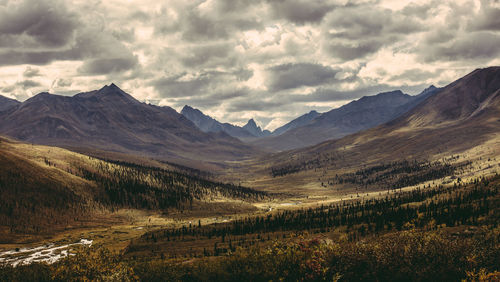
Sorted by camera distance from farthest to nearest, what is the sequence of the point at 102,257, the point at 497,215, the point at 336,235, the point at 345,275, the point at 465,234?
the point at 336,235
the point at 497,215
the point at 465,234
the point at 102,257
the point at 345,275

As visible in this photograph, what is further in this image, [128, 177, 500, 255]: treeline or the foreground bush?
[128, 177, 500, 255]: treeline

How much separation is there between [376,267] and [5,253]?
497ft

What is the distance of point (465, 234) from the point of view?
73.9 m

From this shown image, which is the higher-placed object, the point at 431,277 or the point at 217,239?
the point at 431,277

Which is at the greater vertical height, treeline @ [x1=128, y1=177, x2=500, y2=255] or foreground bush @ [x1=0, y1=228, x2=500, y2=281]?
foreground bush @ [x1=0, y1=228, x2=500, y2=281]

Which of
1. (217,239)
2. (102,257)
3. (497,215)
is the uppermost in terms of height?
(102,257)

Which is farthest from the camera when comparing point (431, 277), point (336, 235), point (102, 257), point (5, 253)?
point (5, 253)

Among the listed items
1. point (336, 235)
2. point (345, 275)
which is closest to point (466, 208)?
point (336, 235)

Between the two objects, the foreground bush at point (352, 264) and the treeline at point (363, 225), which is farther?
the treeline at point (363, 225)

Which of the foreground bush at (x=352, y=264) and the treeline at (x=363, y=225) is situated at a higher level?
the foreground bush at (x=352, y=264)

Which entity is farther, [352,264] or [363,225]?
[363,225]

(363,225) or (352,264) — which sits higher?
(352,264)

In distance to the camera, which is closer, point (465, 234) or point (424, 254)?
point (424, 254)

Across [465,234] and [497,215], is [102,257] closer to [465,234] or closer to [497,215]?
[465,234]
